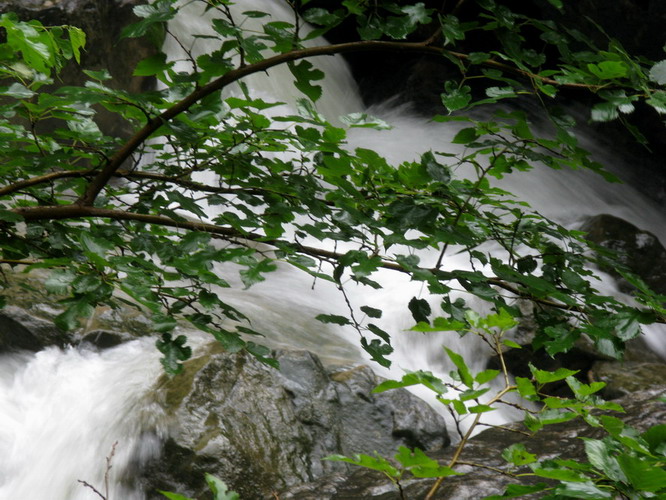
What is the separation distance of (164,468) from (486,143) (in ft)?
8.01

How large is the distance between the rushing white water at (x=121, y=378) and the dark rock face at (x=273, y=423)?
0.17 meters

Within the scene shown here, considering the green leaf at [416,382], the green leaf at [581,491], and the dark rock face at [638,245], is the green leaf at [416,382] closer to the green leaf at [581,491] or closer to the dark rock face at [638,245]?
the green leaf at [581,491]

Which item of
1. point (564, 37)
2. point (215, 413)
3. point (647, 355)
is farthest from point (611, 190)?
point (564, 37)

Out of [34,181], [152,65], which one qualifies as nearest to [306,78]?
[152,65]

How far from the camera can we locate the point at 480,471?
3.08m

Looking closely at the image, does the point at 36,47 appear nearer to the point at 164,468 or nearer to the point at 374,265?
the point at 374,265

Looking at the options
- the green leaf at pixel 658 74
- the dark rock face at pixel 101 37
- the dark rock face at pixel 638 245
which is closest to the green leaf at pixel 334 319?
the green leaf at pixel 658 74

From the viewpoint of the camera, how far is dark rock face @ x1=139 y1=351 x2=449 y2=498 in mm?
3172

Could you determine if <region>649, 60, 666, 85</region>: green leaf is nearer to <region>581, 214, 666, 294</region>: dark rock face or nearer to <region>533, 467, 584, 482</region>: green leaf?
<region>533, 467, 584, 482</region>: green leaf

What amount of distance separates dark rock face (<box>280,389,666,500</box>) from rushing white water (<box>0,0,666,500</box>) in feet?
2.99

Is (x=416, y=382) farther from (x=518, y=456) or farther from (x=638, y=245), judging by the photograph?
(x=638, y=245)

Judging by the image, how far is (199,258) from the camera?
4.44 ft

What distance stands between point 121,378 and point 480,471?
2.01 m

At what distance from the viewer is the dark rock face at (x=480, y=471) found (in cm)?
288
